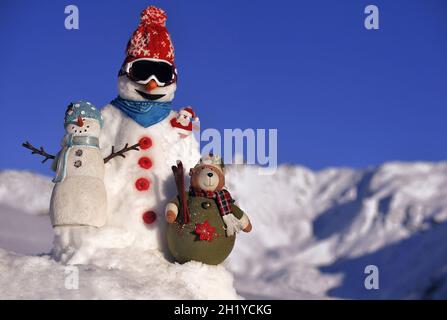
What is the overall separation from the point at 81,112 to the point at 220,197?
144 cm

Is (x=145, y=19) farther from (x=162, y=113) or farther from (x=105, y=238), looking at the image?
(x=105, y=238)

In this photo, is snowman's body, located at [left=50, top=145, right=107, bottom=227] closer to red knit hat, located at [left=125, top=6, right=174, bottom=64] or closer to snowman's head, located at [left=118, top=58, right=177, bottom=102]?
snowman's head, located at [left=118, top=58, right=177, bottom=102]

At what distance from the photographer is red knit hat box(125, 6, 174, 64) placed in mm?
6629

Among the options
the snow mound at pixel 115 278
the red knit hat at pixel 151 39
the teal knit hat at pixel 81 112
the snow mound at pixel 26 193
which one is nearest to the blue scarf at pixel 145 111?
the teal knit hat at pixel 81 112

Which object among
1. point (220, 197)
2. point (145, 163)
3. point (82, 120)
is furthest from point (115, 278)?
point (82, 120)

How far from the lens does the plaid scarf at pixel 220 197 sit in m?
6.18

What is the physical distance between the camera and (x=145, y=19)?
684cm

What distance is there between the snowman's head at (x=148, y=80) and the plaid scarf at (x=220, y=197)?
1.01m

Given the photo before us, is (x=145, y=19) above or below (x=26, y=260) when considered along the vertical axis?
above

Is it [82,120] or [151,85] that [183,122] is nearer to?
[151,85]

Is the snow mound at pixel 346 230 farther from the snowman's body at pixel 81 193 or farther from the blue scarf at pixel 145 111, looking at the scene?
the snowman's body at pixel 81 193
